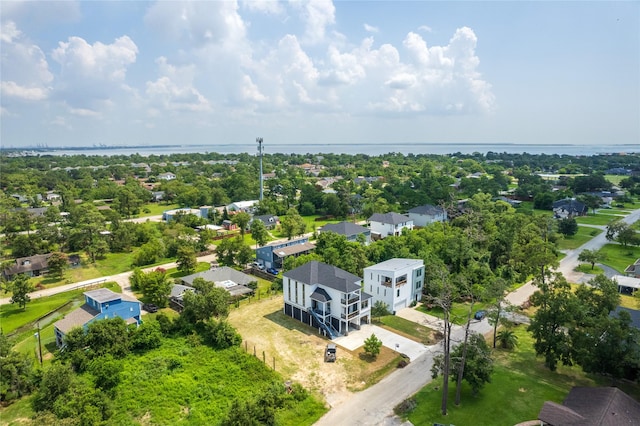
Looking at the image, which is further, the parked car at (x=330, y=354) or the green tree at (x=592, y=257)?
the green tree at (x=592, y=257)

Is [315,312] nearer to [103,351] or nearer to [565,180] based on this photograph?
[103,351]

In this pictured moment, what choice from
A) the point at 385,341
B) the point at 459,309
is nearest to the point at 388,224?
the point at 459,309

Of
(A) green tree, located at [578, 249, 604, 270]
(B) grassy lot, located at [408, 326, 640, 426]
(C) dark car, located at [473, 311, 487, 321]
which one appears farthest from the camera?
(A) green tree, located at [578, 249, 604, 270]

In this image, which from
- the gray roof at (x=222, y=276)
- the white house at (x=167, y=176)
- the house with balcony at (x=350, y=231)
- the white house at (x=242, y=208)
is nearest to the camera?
the gray roof at (x=222, y=276)

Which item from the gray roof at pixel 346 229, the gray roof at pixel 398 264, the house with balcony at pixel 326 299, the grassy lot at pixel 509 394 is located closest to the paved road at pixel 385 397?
the grassy lot at pixel 509 394

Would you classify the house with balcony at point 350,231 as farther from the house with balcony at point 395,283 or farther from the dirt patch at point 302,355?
the dirt patch at point 302,355

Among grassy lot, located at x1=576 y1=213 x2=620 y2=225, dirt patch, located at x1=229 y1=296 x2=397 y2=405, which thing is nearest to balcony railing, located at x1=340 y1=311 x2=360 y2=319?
dirt patch, located at x1=229 y1=296 x2=397 y2=405

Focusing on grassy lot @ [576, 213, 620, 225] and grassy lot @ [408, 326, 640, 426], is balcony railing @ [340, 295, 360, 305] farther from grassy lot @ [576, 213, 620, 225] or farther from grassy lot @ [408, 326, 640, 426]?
grassy lot @ [576, 213, 620, 225]

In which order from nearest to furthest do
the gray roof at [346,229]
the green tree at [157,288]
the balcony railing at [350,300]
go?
the balcony railing at [350,300] → the green tree at [157,288] → the gray roof at [346,229]
